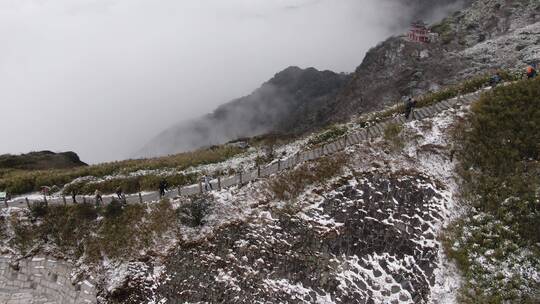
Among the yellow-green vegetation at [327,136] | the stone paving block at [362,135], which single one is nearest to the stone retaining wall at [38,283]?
the yellow-green vegetation at [327,136]

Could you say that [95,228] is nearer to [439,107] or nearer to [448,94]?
[439,107]

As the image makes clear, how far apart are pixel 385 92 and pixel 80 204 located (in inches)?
2016

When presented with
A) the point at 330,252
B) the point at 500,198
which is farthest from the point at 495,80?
the point at 330,252

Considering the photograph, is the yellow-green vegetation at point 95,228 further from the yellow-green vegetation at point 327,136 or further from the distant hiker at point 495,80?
the distant hiker at point 495,80

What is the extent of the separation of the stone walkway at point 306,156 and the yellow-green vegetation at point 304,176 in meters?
1.19

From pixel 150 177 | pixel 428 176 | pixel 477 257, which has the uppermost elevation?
pixel 150 177

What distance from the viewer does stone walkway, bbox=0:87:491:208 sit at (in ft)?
100

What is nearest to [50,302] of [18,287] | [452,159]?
[18,287]

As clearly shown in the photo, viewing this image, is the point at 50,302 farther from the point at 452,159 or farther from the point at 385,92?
the point at 385,92

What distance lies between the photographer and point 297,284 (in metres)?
22.9

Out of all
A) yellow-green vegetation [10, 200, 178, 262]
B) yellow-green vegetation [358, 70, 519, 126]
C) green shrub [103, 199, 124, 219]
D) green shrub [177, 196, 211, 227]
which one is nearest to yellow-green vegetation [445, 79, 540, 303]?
yellow-green vegetation [358, 70, 519, 126]

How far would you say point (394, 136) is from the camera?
29422 millimetres

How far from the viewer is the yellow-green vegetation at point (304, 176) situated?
91.0ft

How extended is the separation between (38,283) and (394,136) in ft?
88.6
